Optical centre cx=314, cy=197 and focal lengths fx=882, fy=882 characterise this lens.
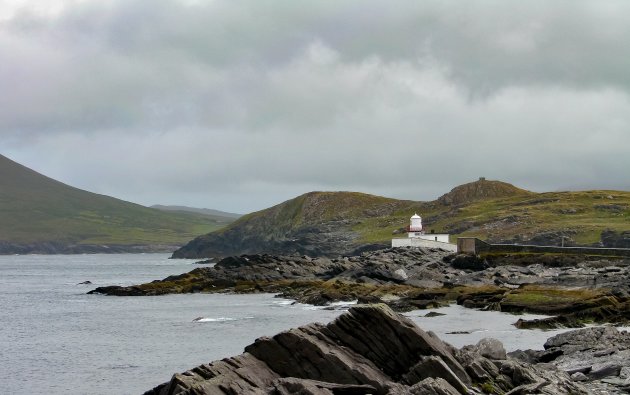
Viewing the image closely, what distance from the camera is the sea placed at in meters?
44.5

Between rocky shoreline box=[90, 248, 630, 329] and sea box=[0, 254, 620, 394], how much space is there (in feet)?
10.4

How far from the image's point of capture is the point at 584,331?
3825cm

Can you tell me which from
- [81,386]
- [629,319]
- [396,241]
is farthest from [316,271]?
[81,386]

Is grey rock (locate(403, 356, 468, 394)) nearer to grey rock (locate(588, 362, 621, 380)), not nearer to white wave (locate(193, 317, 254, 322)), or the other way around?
grey rock (locate(588, 362, 621, 380))

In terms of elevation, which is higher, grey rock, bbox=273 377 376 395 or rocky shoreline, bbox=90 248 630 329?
rocky shoreline, bbox=90 248 630 329

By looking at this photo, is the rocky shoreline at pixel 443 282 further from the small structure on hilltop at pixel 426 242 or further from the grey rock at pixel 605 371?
the grey rock at pixel 605 371

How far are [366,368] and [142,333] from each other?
4129 cm

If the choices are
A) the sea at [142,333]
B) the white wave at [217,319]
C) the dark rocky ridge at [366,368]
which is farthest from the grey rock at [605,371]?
the white wave at [217,319]

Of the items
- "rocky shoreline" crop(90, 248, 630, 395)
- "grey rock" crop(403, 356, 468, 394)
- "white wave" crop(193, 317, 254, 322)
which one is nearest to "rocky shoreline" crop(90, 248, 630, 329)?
"rocky shoreline" crop(90, 248, 630, 395)

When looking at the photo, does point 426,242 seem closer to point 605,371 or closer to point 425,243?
point 425,243

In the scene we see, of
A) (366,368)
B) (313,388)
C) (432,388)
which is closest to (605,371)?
(366,368)

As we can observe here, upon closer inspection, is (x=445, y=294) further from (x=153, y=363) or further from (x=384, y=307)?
(x=384, y=307)

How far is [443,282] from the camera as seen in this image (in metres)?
88.4

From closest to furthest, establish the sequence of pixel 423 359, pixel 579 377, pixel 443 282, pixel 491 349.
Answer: pixel 423 359 < pixel 579 377 < pixel 491 349 < pixel 443 282
